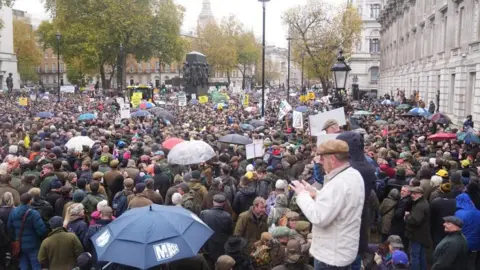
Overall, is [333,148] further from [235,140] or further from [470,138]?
[470,138]

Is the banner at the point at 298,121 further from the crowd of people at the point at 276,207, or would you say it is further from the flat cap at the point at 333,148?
the flat cap at the point at 333,148

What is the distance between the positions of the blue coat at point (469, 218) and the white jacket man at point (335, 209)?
4.82 meters

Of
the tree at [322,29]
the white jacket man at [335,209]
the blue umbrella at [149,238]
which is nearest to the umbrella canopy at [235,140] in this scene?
the blue umbrella at [149,238]

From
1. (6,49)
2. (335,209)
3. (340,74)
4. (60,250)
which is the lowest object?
(60,250)

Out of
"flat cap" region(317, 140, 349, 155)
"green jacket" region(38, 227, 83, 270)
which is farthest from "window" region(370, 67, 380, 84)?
"flat cap" region(317, 140, 349, 155)

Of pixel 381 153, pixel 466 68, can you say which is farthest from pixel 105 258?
pixel 466 68

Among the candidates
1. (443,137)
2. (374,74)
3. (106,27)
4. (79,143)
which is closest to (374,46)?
(374,74)

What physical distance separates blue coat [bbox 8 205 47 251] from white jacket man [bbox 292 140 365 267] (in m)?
5.21

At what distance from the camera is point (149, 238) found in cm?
539

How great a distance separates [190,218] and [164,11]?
6256 cm

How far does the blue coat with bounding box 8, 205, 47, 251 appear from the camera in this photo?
25.9 ft

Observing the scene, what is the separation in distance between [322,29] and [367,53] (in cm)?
2132

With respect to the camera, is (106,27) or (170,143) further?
(106,27)

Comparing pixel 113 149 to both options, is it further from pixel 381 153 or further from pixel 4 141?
pixel 381 153
